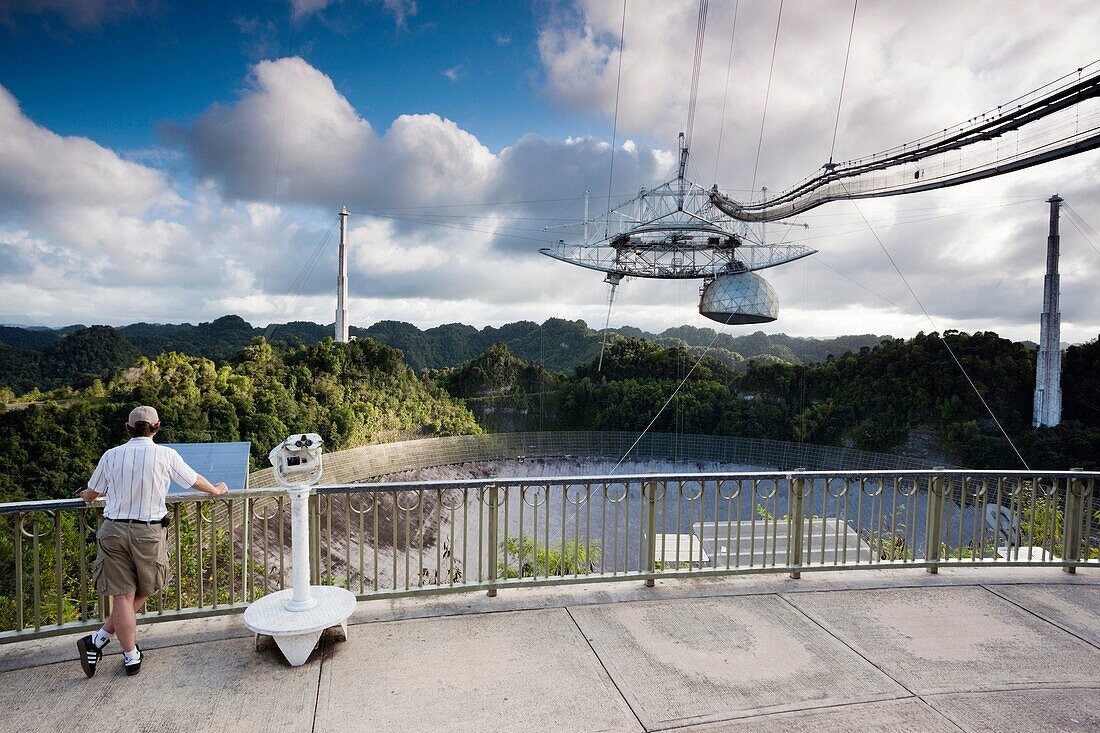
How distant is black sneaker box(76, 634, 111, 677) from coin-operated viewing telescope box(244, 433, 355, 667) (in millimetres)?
750

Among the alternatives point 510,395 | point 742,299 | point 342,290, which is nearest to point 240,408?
point 342,290

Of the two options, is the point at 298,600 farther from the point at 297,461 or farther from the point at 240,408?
the point at 240,408

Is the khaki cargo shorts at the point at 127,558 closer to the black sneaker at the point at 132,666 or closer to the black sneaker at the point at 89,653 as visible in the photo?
the black sneaker at the point at 89,653

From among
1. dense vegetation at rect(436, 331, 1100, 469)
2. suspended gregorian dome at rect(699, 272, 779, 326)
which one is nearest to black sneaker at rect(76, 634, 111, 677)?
suspended gregorian dome at rect(699, 272, 779, 326)

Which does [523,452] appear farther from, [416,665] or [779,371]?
[416,665]

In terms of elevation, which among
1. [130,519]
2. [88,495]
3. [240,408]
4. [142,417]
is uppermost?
[142,417]

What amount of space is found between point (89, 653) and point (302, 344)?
1299 inches

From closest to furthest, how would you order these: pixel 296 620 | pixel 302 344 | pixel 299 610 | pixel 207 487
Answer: pixel 207 487
pixel 296 620
pixel 299 610
pixel 302 344

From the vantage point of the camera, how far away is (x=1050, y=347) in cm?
2347

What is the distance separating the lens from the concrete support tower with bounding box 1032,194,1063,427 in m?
23.2

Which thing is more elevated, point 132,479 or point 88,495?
point 132,479

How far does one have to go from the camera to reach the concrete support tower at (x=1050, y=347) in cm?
2316

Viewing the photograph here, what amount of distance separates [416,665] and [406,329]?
5126cm

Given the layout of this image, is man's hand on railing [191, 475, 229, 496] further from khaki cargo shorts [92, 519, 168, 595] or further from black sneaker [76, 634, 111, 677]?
black sneaker [76, 634, 111, 677]
